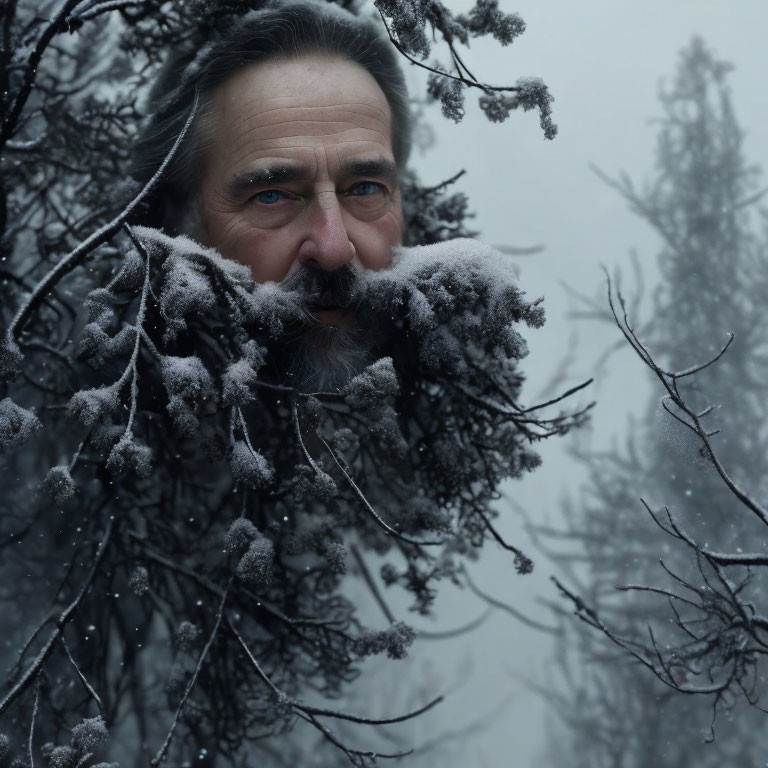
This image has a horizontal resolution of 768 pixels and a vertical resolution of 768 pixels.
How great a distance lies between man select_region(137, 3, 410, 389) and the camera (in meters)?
1.91

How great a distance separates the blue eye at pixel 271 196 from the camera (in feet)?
6.40

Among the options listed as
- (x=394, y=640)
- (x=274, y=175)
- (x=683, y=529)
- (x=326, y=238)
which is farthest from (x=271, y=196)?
(x=683, y=529)

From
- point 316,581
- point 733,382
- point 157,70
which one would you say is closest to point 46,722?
point 316,581

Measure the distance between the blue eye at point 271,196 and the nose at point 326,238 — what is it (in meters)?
0.08

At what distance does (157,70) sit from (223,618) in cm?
145

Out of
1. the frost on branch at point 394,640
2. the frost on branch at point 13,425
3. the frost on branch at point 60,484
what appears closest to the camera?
the frost on branch at point 60,484

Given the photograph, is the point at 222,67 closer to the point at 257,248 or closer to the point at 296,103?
the point at 296,103

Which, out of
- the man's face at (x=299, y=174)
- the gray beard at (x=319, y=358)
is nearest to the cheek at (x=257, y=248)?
the man's face at (x=299, y=174)

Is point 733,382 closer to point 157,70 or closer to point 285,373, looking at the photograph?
point 285,373

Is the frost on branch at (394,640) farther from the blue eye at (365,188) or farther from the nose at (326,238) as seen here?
A: the blue eye at (365,188)

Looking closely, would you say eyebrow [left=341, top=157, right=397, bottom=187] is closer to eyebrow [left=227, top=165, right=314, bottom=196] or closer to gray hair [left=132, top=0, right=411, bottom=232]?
eyebrow [left=227, top=165, right=314, bottom=196]

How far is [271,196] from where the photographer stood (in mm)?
1953

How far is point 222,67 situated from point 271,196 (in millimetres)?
359

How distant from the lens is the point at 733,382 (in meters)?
2.73
